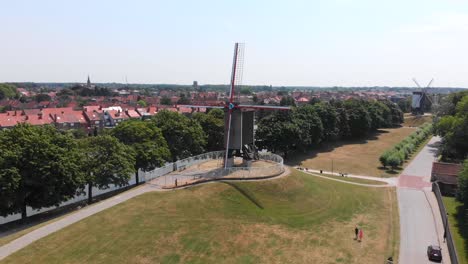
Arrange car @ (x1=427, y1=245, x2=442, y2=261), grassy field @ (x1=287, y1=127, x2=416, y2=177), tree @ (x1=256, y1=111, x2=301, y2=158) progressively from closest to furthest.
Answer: car @ (x1=427, y1=245, x2=442, y2=261)
grassy field @ (x1=287, y1=127, x2=416, y2=177)
tree @ (x1=256, y1=111, x2=301, y2=158)

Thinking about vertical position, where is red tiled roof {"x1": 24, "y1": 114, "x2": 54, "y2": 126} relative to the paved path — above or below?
above

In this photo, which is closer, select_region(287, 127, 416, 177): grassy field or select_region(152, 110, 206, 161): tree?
select_region(152, 110, 206, 161): tree

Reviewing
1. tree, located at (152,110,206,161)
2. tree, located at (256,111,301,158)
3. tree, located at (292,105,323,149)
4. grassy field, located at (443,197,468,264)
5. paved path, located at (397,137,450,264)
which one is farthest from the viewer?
Answer: tree, located at (292,105,323,149)

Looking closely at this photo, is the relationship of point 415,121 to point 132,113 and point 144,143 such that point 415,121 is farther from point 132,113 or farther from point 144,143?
point 144,143

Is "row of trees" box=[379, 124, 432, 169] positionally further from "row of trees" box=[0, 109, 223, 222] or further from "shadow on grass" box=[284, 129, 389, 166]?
"row of trees" box=[0, 109, 223, 222]

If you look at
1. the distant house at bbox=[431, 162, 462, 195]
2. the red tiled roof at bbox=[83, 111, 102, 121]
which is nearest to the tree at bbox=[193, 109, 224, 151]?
the distant house at bbox=[431, 162, 462, 195]

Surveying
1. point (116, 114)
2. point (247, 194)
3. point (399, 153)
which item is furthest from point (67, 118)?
point (399, 153)
